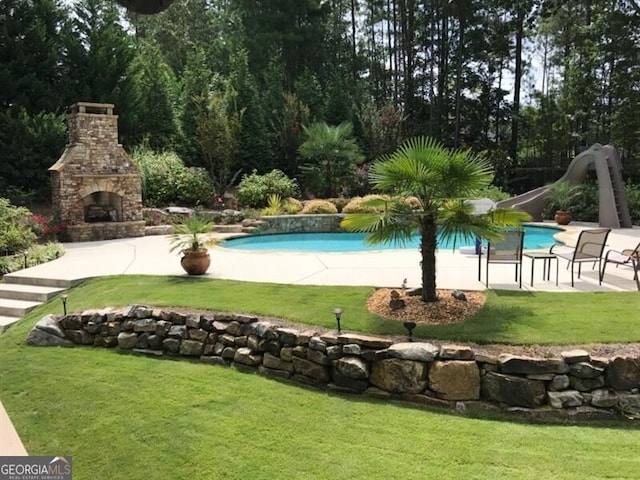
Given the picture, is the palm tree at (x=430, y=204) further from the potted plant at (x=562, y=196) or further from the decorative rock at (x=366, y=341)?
the potted plant at (x=562, y=196)

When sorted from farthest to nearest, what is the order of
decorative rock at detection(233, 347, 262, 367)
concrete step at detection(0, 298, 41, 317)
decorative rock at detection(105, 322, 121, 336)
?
concrete step at detection(0, 298, 41, 317)
decorative rock at detection(105, 322, 121, 336)
decorative rock at detection(233, 347, 262, 367)

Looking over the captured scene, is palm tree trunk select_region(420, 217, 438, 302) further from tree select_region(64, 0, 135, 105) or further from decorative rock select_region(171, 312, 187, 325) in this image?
tree select_region(64, 0, 135, 105)

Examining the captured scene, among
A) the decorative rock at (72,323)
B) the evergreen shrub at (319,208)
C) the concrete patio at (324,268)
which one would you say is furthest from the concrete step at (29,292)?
the evergreen shrub at (319,208)

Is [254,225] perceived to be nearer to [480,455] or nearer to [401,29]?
[480,455]

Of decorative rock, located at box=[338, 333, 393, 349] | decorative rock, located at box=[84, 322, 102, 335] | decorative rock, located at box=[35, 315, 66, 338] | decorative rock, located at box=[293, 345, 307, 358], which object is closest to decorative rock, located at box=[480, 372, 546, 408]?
decorative rock, located at box=[338, 333, 393, 349]

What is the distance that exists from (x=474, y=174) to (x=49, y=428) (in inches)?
181

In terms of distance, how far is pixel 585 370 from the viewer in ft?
13.4

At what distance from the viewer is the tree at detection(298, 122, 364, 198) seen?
698 inches

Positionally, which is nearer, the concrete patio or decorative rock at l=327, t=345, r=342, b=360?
decorative rock at l=327, t=345, r=342, b=360

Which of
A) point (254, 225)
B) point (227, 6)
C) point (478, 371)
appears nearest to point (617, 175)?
point (254, 225)

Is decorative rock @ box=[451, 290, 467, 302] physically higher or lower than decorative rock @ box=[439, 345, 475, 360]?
higher

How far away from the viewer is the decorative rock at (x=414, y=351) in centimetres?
436

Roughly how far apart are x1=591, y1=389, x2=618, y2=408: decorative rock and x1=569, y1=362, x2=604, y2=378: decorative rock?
15 centimetres

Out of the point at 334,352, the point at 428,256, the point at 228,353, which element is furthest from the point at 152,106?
the point at 334,352
